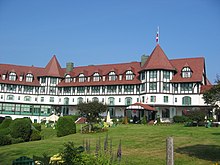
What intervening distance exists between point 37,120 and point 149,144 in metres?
53.3

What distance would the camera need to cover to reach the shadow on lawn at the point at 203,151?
1479 cm

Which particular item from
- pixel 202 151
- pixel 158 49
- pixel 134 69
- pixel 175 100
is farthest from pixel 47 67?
pixel 202 151

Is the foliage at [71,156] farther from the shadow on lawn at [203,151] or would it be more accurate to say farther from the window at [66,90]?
the window at [66,90]

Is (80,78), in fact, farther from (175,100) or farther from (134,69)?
(175,100)

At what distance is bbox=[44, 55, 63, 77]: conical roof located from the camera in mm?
69125

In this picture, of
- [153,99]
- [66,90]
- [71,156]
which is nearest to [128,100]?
[153,99]

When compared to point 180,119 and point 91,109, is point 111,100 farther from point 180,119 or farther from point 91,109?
point 91,109

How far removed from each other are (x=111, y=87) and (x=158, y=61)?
40.9 feet

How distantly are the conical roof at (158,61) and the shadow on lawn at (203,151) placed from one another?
36.1m

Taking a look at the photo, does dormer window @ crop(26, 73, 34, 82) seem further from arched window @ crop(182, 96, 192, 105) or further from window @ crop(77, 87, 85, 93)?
arched window @ crop(182, 96, 192, 105)

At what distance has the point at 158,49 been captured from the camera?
57531 mm

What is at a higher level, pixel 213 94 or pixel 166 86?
pixel 166 86

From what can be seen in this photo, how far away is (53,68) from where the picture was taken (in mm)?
70438

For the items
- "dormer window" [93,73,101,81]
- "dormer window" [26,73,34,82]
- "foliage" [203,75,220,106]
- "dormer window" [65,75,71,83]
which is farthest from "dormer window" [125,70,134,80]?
"foliage" [203,75,220,106]
